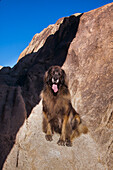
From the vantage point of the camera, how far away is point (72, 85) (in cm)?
649

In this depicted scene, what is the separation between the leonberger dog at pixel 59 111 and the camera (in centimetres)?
483

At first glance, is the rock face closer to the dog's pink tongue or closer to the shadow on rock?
the shadow on rock

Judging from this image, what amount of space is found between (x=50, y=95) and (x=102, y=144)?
2.28 metres

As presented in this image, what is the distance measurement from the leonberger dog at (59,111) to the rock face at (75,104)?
0.25 metres

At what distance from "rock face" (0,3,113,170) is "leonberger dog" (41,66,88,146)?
0.25 m

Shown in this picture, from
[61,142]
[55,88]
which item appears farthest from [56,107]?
[61,142]

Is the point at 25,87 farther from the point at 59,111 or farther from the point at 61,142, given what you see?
the point at 61,142

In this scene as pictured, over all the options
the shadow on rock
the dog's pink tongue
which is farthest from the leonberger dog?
the shadow on rock

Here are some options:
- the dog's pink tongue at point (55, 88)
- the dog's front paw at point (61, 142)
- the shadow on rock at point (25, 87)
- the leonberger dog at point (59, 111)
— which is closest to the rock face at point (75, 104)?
the shadow on rock at point (25, 87)

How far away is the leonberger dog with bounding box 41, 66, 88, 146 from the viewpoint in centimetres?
483

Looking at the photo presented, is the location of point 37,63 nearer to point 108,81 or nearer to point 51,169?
point 108,81

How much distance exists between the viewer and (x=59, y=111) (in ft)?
16.1

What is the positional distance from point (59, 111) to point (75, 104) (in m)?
1.31

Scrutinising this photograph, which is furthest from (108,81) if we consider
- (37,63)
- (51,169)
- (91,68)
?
(37,63)
